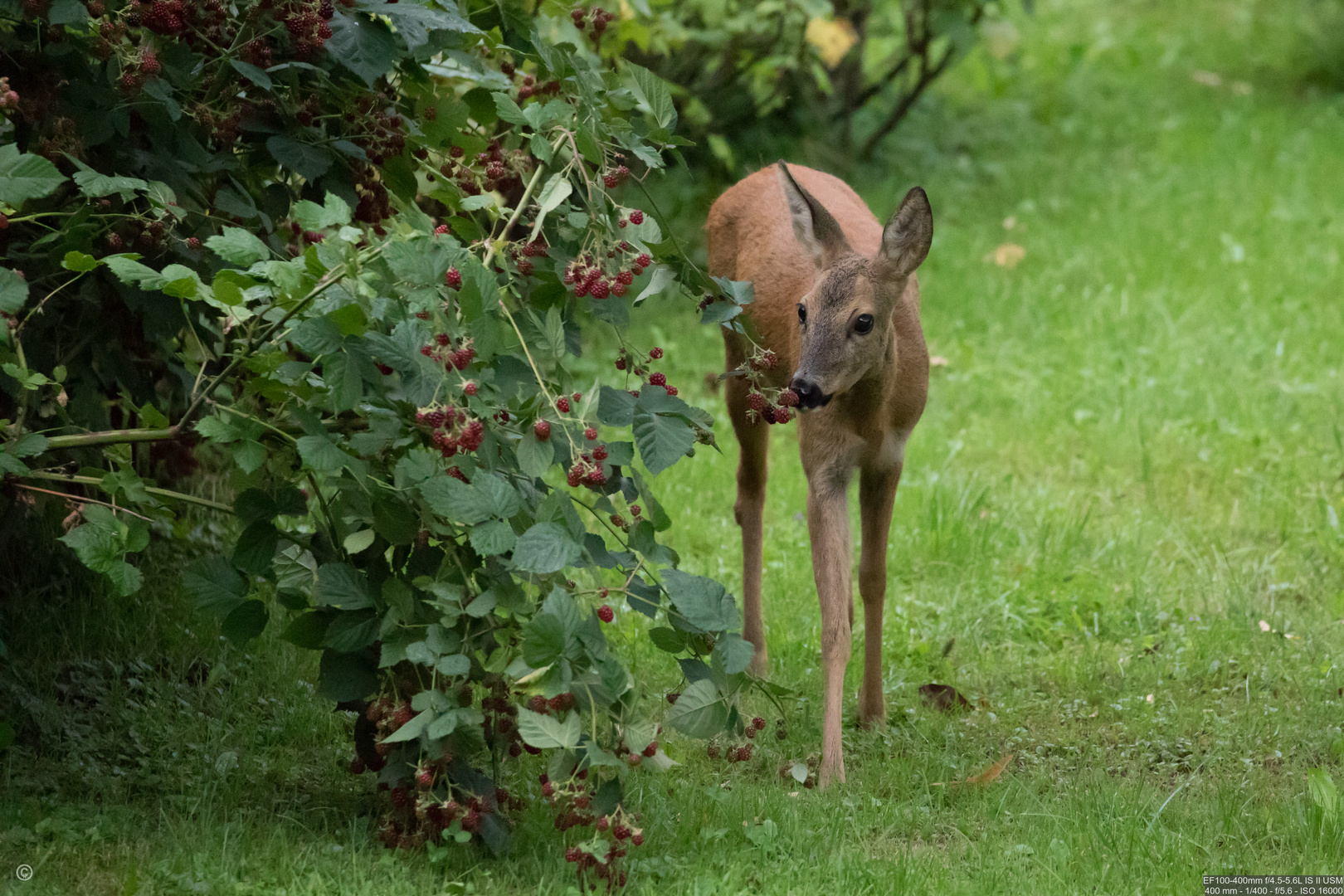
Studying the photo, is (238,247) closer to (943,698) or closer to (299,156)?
(299,156)

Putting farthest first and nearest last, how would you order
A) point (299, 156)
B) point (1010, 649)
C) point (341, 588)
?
point (1010, 649) < point (299, 156) < point (341, 588)

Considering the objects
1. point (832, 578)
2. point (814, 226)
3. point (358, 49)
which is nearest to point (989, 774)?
point (832, 578)

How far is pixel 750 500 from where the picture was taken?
5637 mm

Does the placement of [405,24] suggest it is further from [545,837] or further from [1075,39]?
[1075,39]

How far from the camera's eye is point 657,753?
342 cm

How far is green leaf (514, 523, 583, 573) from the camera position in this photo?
3.15 metres

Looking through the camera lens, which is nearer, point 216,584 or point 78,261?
point 78,261

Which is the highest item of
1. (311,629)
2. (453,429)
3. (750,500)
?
(453,429)

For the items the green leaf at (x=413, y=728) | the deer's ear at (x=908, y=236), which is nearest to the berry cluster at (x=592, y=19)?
the deer's ear at (x=908, y=236)

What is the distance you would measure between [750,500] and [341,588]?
239 centimetres

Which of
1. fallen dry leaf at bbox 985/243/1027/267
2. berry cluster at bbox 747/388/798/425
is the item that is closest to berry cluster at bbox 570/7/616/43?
berry cluster at bbox 747/388/798/425

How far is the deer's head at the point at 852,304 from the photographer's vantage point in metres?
4.36

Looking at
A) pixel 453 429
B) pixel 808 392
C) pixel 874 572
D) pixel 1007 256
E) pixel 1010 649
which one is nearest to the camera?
pixel 453 429

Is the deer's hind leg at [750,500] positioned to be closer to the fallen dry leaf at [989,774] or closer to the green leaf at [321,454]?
the fallen dry leaf at [989,774]
